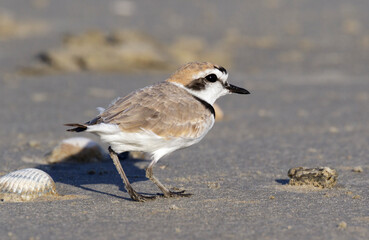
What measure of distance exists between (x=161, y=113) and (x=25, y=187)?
1.15 metres

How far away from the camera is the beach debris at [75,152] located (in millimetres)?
6391

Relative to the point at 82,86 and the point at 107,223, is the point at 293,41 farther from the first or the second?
the point at 107,223

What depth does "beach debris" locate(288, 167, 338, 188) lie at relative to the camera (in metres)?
5.12

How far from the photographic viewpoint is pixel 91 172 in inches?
235

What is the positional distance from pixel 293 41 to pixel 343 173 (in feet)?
37.1

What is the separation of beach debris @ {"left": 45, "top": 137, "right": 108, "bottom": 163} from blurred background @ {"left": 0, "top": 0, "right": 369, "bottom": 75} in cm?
626

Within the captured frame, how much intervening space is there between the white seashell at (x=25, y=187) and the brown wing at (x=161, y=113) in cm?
69

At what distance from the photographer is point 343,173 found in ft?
19.1

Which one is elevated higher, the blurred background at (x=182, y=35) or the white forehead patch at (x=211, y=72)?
the blurred background at (x=182, y=35)

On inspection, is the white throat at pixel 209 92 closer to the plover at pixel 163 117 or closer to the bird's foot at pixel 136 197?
the plover at pixel 163 117

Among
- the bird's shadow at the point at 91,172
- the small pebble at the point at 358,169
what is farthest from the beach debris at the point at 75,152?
the small pebble at the point at 358,169

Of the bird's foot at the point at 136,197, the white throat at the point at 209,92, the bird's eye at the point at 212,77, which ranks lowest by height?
the bird's foot at the point at 136,197


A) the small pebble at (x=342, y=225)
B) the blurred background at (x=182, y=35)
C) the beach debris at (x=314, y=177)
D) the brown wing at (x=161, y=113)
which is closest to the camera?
the small pebble at (x=342, y=225)

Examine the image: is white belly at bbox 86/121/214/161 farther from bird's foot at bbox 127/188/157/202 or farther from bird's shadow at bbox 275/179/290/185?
bird's shadow at bbox 275/179/290/185
